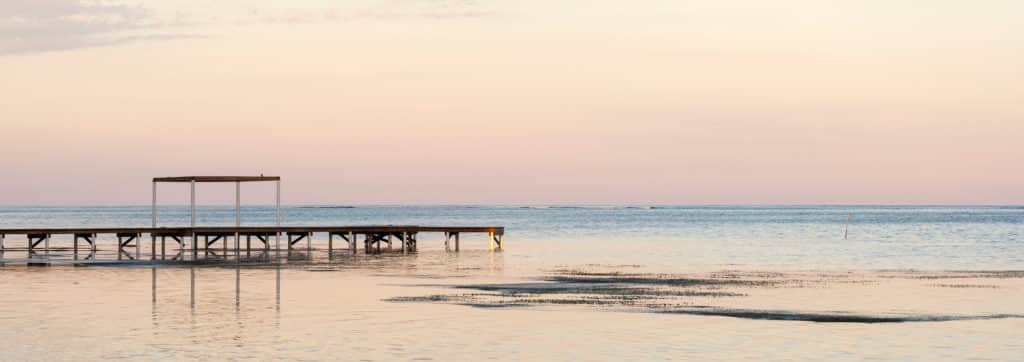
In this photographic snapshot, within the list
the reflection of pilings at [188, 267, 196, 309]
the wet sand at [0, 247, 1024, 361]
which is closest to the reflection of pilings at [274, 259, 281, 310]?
the wet sand at [0, 247, 1024, 361]

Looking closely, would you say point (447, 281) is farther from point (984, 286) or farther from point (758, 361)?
point (758, 361)

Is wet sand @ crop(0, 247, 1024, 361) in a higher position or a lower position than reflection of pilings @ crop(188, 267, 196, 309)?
lower

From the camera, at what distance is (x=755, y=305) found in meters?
31.6

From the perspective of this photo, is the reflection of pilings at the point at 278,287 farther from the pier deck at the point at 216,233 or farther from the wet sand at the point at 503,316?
the pier deck at the point at 216,233

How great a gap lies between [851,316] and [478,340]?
9227 mm

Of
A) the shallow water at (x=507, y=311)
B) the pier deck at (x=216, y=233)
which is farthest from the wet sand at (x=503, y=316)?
the pier deck at (x=216, y=233)

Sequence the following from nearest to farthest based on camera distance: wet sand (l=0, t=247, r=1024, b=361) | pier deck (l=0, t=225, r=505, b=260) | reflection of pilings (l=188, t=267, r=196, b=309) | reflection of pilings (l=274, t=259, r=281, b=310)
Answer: wet sand (l=0, t=247, r=1024, b=361) < reflection of pilings (l=274, t=259, r=281, b=310) < reflection of pilings (l=188, t=267, r=196, b=309) < pier deck (l=0, t=225, r=505, b=260)

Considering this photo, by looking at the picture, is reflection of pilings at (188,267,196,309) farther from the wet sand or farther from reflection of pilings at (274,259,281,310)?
reflection of pilings at (274,259,281,310)

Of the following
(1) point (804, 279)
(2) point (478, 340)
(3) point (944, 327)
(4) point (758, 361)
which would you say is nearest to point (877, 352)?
(4) point (758, 361)

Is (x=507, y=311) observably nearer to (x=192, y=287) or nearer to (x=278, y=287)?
(x=278, y=287)

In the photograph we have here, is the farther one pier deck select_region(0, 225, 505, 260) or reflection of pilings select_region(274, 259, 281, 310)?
pier deck select_region(0, 225, 505, 260)

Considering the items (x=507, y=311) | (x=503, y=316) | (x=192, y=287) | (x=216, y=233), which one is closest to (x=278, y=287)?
(x=192, y=287)

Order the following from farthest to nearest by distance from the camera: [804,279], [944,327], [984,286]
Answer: [804,279] → [984,286] → [944,327]

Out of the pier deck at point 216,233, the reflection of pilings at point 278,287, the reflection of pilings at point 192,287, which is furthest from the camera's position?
the pier deck at point 216,233
